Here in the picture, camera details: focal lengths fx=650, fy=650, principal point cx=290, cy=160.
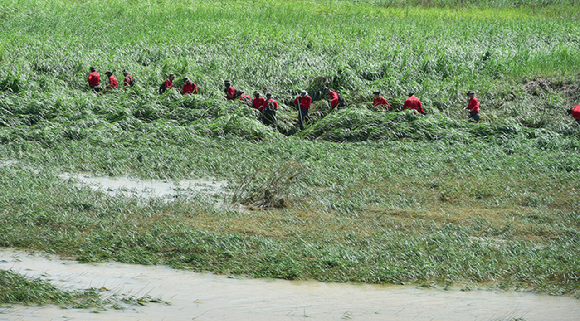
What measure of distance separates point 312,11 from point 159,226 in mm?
23497

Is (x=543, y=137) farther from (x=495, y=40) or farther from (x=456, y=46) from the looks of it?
(x=495, y=40)

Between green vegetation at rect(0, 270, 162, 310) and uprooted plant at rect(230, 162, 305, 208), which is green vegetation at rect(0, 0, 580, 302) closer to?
uprooted plant at rect(230, 162, 305, 208)

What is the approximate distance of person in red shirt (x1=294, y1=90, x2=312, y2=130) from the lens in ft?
59.2

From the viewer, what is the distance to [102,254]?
8320 mm

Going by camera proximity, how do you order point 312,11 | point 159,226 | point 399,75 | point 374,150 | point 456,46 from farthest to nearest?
point 312,11 → point 456,46 → point 399,75 → point 374,150 → point 159,226

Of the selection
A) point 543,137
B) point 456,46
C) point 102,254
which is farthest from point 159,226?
point 456,46

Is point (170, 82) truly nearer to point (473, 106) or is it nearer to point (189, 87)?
point (189, 87)

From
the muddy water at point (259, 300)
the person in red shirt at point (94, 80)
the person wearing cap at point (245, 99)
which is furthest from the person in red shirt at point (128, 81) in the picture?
the muddy water at point (259, 300)

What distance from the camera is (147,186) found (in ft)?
39.0

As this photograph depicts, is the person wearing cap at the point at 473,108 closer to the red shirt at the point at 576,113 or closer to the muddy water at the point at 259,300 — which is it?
the red shirt at the point at 576,113

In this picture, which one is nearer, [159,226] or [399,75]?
[159,226]

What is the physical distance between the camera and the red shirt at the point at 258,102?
17.8 metres

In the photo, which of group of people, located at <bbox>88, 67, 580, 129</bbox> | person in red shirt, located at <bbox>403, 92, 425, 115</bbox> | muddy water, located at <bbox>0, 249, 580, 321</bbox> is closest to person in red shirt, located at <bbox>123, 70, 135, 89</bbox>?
group of people, located at <bbox>88, 67, 580, 129</bbox>

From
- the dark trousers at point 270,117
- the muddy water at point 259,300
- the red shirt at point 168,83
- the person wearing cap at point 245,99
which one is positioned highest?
the red shirt at point 168,83
